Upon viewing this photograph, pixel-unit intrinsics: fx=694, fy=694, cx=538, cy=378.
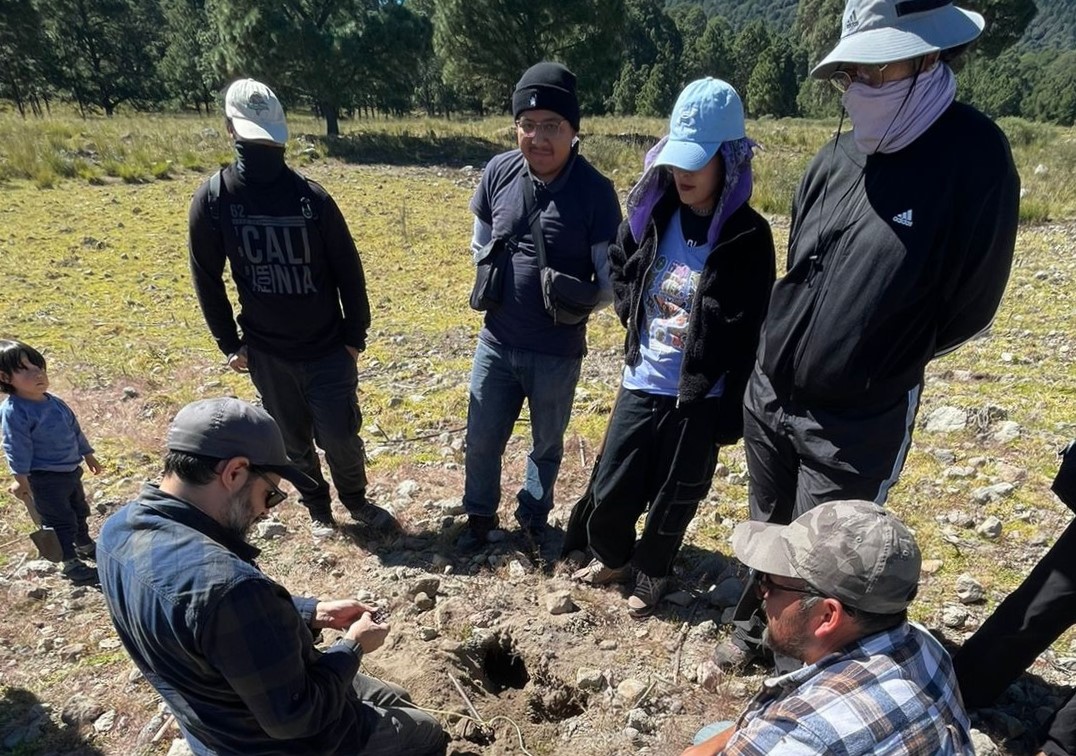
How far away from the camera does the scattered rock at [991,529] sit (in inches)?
147

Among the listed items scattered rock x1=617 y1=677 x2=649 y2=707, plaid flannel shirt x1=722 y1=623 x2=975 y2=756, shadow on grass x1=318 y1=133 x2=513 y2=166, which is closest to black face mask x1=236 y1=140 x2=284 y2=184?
scattered rock x1=617 y1=677 x2=649 y2=707

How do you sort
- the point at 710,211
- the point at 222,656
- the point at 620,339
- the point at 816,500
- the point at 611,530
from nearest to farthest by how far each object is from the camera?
the point at 222,656, the point at 816,500, the point at 710,211, the point at 611,530, the point at 620,339

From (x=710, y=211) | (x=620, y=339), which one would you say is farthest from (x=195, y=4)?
(x=710, y=211)

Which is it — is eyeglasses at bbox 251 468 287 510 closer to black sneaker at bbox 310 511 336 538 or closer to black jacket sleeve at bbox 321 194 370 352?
black jacket sleeve at bbox 321 194 370 352

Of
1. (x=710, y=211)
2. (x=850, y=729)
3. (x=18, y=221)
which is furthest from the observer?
(x=18, y=221)

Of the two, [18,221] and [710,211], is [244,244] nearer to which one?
[710,211]

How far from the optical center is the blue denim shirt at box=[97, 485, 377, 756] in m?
1.70

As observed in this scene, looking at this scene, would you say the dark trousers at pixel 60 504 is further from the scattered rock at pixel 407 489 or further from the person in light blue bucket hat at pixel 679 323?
the person in light blue bucket hat at pixel 679 323

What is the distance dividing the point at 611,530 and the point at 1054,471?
2.92 m

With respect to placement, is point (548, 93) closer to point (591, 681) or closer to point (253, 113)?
point (253, 113)

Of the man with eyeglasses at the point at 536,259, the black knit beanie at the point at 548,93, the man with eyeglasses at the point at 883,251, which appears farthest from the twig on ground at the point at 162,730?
the black knit beanie at the point at 548,93

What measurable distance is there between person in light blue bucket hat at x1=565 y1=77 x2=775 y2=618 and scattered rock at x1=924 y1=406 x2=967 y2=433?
2.74 metres

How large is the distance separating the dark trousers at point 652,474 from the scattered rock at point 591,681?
1.91 feet

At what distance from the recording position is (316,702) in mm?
1919
